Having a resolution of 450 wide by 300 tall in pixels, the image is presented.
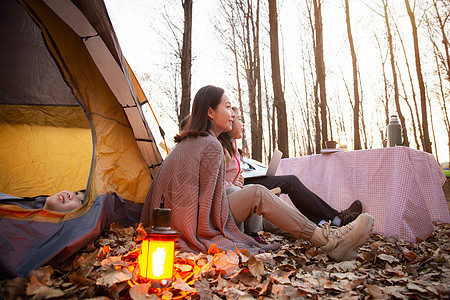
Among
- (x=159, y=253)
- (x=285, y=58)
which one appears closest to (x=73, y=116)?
(x=159, y=253)

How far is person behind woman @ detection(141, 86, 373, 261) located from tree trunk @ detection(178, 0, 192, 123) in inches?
164

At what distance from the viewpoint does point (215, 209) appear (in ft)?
6.77

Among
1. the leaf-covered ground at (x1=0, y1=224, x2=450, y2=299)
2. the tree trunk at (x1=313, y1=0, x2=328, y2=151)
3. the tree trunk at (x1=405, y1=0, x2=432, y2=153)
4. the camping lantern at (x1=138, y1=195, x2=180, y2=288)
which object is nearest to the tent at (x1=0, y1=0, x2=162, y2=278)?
the leaf-covered ground at (x1=0, y1=224, x2=450, y2=299)

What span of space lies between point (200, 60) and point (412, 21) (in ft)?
21.1

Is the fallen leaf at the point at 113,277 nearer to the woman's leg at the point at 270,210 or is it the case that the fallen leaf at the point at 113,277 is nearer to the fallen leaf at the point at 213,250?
the fallen leaf at the point at 213,250

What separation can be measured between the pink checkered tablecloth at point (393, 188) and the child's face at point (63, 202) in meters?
2.42

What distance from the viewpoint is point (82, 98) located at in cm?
257

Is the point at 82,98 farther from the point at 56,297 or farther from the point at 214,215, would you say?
the point at 56,297

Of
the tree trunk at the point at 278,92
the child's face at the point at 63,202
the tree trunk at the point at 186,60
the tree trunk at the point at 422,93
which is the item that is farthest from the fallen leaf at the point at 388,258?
the tree trunk at the point at 422,93

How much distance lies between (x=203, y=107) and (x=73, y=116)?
1.48 m

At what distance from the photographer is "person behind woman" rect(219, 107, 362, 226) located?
266 cm

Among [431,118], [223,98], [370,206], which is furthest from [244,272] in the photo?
[431,118]

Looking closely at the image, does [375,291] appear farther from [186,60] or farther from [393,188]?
[186,60]

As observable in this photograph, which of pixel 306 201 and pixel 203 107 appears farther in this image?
pixel 306 201
